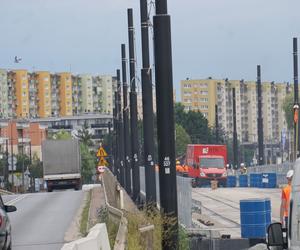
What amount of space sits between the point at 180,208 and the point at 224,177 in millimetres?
59655

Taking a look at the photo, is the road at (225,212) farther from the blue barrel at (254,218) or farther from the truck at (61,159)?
the truck at (61,159)

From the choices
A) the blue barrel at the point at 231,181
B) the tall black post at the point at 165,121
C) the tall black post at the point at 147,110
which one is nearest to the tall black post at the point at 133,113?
the tall black post at the point at 147,110

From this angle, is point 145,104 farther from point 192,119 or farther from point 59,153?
point 192,119

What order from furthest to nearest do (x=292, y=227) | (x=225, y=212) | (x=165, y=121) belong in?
1. (x=225, y=212)
2. (x=165, y=121)
3. (x=292, y=227)

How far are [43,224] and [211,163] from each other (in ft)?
187

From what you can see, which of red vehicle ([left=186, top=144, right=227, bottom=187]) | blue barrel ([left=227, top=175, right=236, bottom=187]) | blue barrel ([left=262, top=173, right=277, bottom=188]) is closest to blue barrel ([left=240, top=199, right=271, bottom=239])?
blue barrel ([left=262, top=173, right=277, bottom=188])

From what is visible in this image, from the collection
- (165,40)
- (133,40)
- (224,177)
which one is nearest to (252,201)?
(165,40)

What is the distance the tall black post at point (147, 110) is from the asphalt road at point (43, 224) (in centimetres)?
317

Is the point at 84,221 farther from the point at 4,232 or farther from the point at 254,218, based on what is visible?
the point at 4,232

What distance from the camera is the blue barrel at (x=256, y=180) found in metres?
76.9

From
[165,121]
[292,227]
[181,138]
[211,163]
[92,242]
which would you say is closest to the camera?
[292,227]

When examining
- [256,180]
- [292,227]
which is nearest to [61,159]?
[256,180]

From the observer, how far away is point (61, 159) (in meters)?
70.8

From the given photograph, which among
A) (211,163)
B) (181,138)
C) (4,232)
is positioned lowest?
(211,163)
